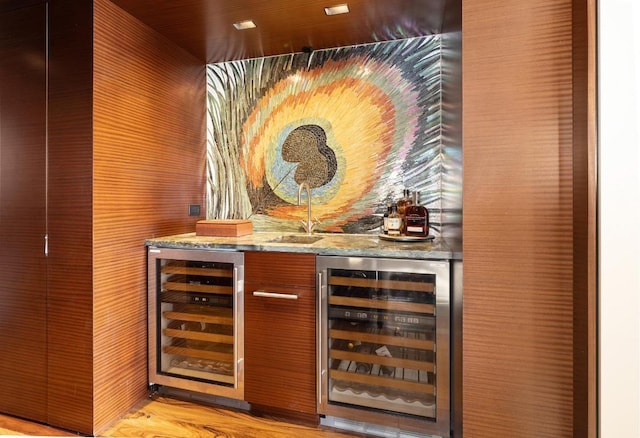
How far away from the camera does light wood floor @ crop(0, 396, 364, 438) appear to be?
186 centimetres

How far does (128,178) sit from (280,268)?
1011mm

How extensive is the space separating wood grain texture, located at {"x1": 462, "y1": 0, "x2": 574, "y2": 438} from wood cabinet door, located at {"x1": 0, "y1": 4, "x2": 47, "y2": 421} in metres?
2.10

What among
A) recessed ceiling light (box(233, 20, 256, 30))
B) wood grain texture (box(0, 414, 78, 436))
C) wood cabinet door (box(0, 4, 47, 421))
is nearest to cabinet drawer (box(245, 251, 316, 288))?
wood cabinet door (box(0, 4, 47, 421))

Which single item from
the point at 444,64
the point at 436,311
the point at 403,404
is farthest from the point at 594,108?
the point at 403,404

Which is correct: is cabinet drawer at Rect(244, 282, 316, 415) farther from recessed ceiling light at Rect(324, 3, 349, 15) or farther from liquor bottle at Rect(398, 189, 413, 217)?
recessed ceiling light at Rect(324, 3, 349, 15)

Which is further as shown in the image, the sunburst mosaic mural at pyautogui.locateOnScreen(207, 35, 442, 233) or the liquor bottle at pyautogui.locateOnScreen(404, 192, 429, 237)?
the sunburst mosaic mural at pyautogui.locateOnScreen(207, 35, 442, 233)

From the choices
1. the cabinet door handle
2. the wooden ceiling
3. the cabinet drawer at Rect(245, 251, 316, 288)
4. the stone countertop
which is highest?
the wooden ceiling

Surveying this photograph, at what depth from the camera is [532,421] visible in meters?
1.31

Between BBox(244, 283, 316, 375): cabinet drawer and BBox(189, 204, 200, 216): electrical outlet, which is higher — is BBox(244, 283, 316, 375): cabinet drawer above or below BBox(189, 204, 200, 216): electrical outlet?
below

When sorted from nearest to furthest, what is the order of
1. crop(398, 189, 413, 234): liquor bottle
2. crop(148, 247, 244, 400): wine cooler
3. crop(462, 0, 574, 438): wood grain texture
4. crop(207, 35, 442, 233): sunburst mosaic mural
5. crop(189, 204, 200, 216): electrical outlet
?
crop(462, 0, 574, 438): wood grain texture
crop(148, 247, 244, 400): wine cooler
crop(398, 189, 413, 234): liquor bottle
crop(207, 35, 442, 233): sunburst mosaic mural
crop(189, 204, 200, 216): electrical outlet

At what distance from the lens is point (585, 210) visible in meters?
1.15

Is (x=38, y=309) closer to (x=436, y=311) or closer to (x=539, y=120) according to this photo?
(x=436, y=311)

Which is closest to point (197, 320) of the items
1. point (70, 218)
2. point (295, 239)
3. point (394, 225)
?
point (295, 239)

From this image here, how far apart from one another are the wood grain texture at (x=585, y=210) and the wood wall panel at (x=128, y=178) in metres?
2.09
